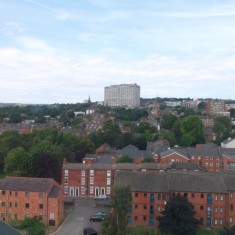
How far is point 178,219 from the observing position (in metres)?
30.3

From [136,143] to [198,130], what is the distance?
44.0 ft

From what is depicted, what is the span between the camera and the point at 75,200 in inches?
1655

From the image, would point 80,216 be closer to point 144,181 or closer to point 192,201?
point 144,181

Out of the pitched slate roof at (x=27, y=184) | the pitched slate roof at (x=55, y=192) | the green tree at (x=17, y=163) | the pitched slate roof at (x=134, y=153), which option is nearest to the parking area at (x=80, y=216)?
the pitched slate roof at (x=55, y=192)

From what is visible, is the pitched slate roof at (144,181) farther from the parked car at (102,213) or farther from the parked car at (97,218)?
the parked car at (97,218)

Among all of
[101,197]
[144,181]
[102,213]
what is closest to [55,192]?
[102,213]

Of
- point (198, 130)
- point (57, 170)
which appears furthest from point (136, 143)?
point (57, 170)

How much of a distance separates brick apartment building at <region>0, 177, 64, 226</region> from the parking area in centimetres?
103

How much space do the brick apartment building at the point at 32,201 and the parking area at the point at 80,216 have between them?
3.38ft

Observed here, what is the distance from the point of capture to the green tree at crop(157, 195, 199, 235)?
3012 centimetres

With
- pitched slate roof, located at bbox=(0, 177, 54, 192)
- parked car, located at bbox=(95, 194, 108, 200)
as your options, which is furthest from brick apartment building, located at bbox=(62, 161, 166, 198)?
pitched slate roof, located at bbox=(0, 177, 54, 192)

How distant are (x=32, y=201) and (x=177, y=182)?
11.7 metres

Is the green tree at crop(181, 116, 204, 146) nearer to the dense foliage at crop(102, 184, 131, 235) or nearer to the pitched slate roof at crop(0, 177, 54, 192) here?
the pitched slate roof at crop(0, 177, 54, 192)

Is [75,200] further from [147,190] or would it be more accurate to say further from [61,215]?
[147,190]
